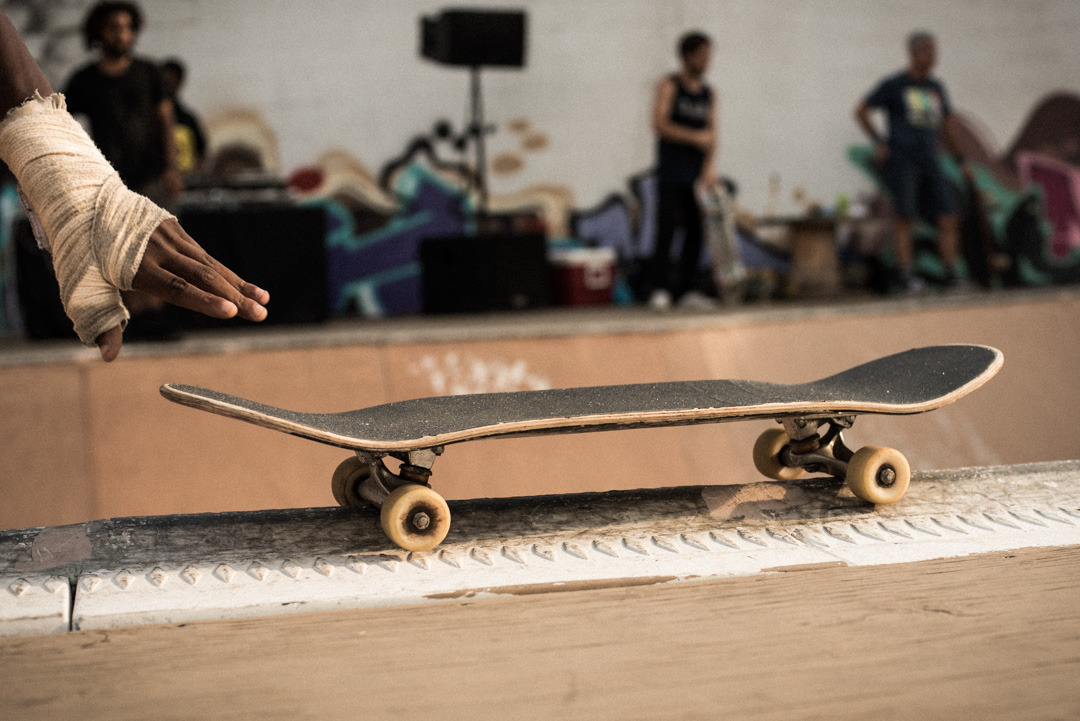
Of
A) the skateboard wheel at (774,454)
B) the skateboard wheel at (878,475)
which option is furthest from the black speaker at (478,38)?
the skateboard wheel at (878,475)

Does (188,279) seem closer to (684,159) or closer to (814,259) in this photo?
(684,159)

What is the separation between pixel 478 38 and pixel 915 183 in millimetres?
2924

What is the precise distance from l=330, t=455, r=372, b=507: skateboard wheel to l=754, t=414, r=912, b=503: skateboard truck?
0.60 meters

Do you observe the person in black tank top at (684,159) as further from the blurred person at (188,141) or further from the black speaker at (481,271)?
the blurred person at (188,141)

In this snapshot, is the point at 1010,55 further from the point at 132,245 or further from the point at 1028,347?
the point at 132,245

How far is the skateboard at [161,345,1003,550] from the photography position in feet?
3.76

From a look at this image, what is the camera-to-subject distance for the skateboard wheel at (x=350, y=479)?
1383 millimetres

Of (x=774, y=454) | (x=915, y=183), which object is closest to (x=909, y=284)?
(x=915, y=183)

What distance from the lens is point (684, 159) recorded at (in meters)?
5.73

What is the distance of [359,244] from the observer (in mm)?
6621

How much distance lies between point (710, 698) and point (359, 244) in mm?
6089

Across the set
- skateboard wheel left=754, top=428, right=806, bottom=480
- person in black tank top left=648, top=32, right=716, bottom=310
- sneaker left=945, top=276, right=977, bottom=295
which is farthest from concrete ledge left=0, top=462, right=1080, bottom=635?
sneaker left=945, top=276, right=977, bottom=295

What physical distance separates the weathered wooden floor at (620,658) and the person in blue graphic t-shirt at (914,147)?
18.4 feet

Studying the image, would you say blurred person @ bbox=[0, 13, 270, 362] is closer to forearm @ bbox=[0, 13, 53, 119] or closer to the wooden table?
forearm @ bbox=[0, 13, 53, 119]
